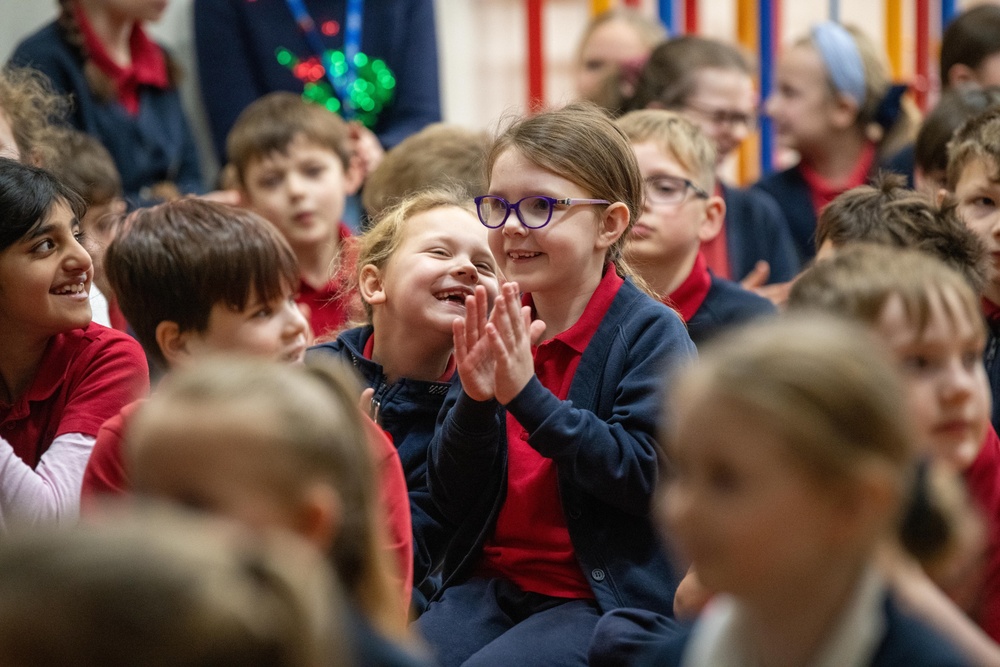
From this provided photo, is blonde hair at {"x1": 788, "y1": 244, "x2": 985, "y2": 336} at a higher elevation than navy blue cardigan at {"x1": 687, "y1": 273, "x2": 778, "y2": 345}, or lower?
higher

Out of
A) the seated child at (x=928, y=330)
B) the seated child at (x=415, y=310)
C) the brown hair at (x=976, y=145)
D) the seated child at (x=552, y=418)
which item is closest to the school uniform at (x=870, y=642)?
the seated child at (x=928, y=330)

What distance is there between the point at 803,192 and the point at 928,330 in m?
2.38

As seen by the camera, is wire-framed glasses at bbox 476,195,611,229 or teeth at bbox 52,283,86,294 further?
teeth at bbox 52,283,86,294

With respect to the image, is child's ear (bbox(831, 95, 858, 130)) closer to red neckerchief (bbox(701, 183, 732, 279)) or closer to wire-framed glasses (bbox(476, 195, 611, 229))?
red neckerchief (bbox(701, 183, 732, 279))

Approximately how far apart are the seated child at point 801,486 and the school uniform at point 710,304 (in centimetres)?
137

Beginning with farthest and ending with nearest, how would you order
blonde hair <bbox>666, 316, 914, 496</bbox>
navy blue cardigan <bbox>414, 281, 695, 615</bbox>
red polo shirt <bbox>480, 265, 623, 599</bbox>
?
red polo shirt <bbox>480, 265, 623, 599</bbox> < navy blue cardigan <bbox>414, 281, 695, 615</bbox> < blonde hair <bbox>666, 316, 914, 496</bbox>

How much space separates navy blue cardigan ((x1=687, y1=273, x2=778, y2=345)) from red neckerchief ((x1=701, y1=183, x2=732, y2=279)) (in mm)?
674

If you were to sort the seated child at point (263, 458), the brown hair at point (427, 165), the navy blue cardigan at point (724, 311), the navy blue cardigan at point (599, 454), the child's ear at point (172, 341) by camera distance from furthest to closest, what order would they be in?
the brown hair at point (427, 165) → the navy blue cardigan at point (724, 311) → the child's ear at point (172, 341) → the navy blue cardigan at point (599, 454) → the seated child at point (263, 458)

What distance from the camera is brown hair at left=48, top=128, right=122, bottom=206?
3.01 meters

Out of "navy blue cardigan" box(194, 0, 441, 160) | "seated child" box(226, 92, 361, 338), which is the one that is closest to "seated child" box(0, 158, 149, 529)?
"seated child" box(226, 92, 361, 338)

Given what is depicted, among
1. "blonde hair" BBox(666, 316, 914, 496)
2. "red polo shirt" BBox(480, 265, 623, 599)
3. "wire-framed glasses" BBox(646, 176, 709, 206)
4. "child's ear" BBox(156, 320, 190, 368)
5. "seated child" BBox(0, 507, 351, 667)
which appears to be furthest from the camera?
"wire-framed glasses" BBox(646, 176, 709, 206)

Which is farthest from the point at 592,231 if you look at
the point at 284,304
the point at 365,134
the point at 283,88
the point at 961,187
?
the point at 283,88

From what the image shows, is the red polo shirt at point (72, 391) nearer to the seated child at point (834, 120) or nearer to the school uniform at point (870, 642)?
the school uniform at point (870, 642)

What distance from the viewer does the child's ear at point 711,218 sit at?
8.82 feet
